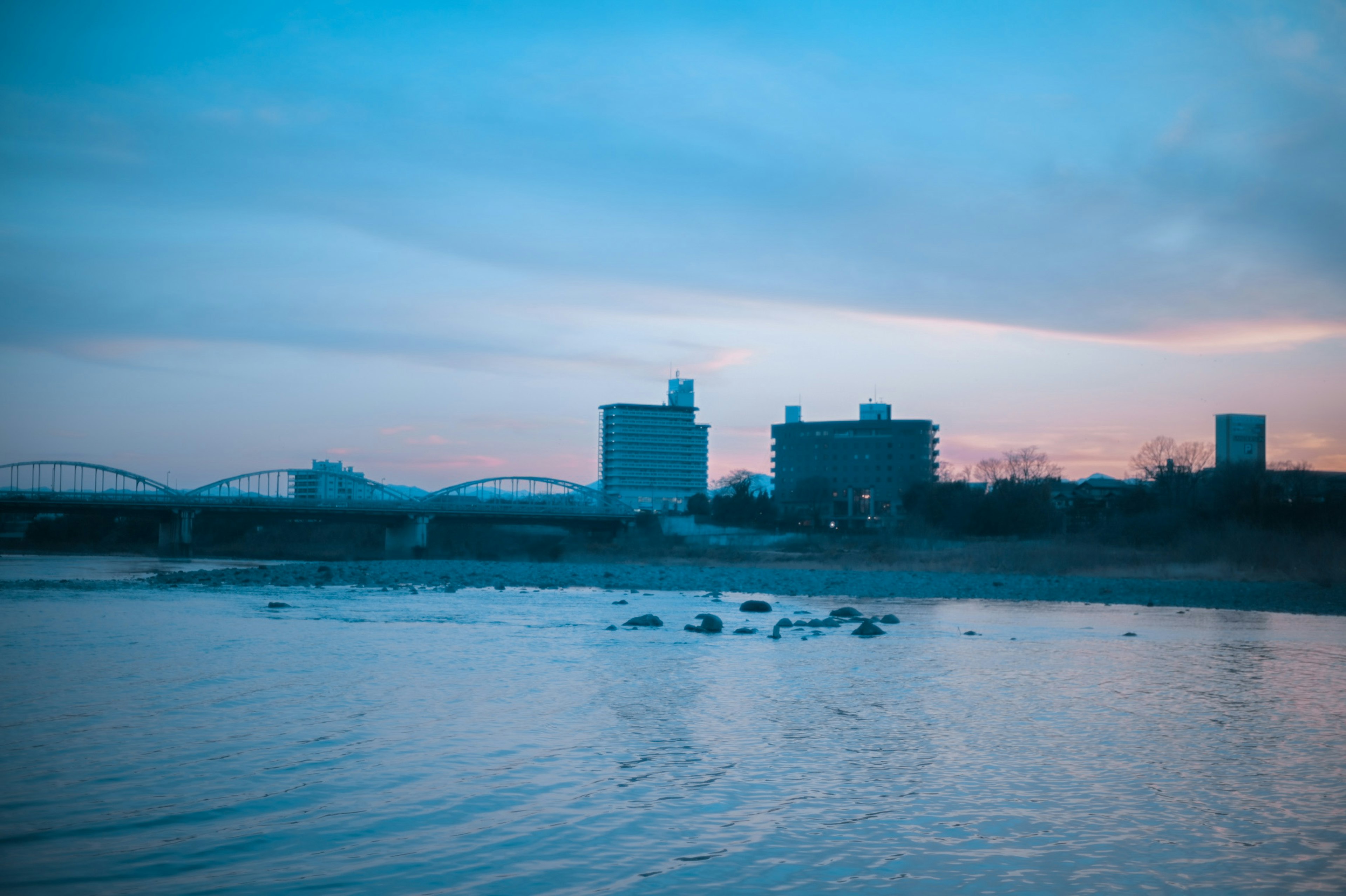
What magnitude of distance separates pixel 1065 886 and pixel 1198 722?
7949 millimetres

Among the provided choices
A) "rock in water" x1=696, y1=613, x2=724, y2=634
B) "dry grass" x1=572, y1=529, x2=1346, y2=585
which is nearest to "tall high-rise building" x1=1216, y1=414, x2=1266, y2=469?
"dry grass" x1=572, y1=529, x2=1346, y2=585

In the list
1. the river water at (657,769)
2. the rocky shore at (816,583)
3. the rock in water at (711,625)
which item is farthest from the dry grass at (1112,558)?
the rock in water at (711,625)

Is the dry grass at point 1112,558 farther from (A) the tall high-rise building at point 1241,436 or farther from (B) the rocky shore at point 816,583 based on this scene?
(A) the tall high-rise building at point 1241,436

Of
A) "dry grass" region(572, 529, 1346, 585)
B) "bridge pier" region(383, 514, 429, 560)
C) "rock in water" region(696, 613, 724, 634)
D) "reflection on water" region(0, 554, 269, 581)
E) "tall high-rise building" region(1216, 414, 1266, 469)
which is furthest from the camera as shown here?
"tall high-rise building" region(1216, 414, 1266, 469)

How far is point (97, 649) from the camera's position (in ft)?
63.3

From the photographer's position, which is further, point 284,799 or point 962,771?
point 962,771

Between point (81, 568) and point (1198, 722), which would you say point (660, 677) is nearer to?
point (1198, 722)

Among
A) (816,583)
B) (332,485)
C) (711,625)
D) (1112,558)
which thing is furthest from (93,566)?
(332,485)

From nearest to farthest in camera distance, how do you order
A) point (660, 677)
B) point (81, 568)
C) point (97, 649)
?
point (660, 677) → point (97, 649) → point (81, 568)

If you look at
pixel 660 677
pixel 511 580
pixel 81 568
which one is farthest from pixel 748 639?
pixel 81 568

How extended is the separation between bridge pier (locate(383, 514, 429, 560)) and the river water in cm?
7556

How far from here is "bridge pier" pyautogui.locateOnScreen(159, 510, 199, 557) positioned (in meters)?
96.8

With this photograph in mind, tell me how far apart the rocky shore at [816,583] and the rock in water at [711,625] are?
1690cm

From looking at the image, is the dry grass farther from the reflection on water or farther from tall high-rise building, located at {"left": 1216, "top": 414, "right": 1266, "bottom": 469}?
tall high-rise building, located at {"left": 1216, "top": 414, "right": 1266, "bottom": 469}
